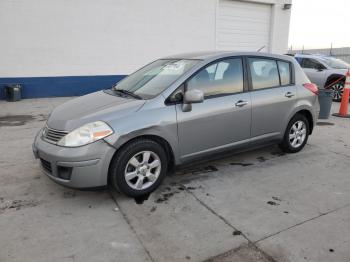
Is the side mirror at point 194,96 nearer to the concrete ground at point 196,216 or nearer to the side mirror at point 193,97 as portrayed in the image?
the side mirror at point 193,97

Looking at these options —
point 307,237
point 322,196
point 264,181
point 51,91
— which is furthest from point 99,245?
point 51,91

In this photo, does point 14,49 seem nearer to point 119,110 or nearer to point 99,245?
point 119,110

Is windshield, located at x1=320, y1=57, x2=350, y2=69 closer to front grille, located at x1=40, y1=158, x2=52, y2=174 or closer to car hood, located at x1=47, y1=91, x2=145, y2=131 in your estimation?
car hood, located at x1=47, y1=91, x2=145, y2=131

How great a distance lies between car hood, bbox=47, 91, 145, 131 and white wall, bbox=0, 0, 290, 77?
7207mm

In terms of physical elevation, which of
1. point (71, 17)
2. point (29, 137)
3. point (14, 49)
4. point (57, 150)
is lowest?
point (29, 137)

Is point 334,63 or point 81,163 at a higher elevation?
point 334,63

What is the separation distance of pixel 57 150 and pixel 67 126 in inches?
11.0

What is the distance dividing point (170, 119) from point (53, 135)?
129 centimetres

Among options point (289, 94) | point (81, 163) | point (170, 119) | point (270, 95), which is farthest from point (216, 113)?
point (81, 163)

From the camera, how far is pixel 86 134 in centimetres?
320

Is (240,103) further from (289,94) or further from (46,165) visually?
(46,165)

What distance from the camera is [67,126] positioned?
3.32m

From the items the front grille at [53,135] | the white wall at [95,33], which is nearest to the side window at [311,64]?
the white wall at [95,33]

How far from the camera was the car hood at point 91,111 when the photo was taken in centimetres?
333
